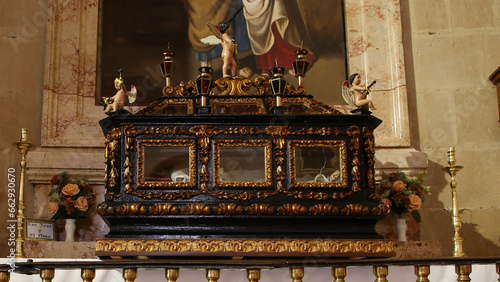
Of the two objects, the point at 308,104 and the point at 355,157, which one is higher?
the point at 308,104

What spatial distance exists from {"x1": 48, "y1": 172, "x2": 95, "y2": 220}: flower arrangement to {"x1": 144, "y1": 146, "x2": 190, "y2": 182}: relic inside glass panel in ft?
4.10

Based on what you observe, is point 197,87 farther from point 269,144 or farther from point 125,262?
point 125,262

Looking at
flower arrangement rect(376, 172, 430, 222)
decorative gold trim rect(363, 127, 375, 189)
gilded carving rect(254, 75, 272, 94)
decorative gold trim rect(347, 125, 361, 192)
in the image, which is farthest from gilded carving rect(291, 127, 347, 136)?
flower arrangement rect(376, 172, 430, 222)

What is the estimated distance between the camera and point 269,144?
426 centimetres

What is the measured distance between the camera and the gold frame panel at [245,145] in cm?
417

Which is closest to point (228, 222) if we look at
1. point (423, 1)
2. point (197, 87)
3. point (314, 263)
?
point (197, 87)

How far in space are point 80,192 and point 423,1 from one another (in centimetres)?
377

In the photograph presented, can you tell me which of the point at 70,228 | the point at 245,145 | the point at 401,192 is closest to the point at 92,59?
the point at 70,228

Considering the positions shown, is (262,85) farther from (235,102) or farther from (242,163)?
(242,163)

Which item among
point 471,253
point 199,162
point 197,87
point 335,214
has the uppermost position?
point 197,87

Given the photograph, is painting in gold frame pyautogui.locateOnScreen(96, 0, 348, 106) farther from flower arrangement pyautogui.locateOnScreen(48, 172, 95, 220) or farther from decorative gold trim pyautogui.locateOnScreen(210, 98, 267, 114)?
decorative gold trim pyautogui.locateOnScreen(210, 98, 267, 114)

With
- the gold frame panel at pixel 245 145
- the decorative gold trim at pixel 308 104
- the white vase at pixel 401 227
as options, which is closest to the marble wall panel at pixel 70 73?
the gold frame panel at pixel 245 145

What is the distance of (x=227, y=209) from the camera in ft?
13.4

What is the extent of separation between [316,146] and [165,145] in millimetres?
1025
